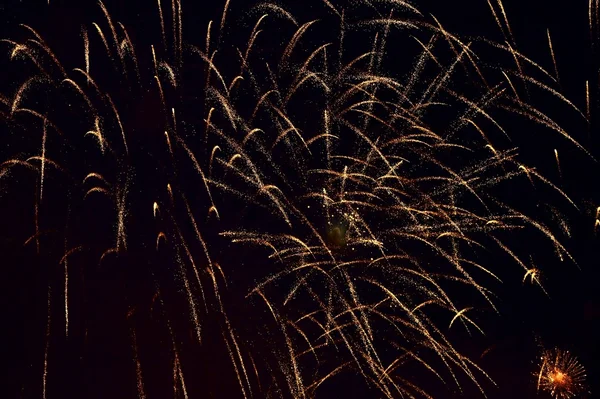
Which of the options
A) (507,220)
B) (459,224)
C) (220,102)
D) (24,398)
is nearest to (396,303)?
(459,224)

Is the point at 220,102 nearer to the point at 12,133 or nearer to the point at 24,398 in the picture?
the point at 12,133

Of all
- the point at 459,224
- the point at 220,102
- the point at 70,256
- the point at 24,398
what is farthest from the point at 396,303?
the point at 24,398

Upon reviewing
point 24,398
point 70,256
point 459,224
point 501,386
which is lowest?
point 501,386

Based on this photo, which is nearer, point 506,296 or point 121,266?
point 121,266

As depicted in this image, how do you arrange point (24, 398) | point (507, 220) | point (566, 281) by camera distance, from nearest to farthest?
point (24, 398) < point (507, 220) < point (566, 281)

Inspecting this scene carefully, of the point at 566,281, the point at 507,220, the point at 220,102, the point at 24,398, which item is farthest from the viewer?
the point at 566,281

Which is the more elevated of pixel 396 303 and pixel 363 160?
pixel 363 160

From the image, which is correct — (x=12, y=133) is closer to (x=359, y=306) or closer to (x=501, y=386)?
(x=359, y=306)
